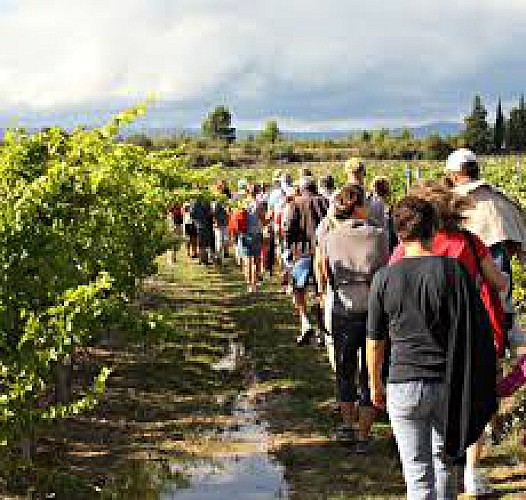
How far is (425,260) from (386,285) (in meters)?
0.23

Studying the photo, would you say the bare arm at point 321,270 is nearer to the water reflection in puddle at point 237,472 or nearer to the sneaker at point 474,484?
the water reflection in puddle at point 237,472

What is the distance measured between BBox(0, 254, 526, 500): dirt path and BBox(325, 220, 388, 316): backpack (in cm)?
122

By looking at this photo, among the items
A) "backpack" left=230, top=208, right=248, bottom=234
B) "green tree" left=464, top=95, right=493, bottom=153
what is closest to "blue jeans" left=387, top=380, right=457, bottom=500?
"backpack" left=230, top=208, right=248, bottom=234

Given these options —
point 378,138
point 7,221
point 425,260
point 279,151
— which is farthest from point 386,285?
point 378,138

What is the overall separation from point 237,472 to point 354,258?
6.00 ft

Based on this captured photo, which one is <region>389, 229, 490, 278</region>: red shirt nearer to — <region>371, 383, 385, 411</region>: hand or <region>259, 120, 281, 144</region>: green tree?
<region>371, 383, 385, 411</region>: hand

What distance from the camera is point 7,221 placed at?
6.48 meters

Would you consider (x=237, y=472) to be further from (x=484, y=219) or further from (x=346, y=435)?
(x=484, y=219)

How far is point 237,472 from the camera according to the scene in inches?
283

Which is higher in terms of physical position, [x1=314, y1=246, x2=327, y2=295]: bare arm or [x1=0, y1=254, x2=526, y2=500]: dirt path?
[x1=314, y1=246, x2=327, y2=295]: bare arm

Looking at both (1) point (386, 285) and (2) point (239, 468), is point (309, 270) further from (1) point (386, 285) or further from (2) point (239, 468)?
(1) point (386, 285)

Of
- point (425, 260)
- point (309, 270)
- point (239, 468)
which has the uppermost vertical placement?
point (425, 260)

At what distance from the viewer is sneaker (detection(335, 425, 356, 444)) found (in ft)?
25.0

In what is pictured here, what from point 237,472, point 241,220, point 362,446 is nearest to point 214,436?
point 237,472
